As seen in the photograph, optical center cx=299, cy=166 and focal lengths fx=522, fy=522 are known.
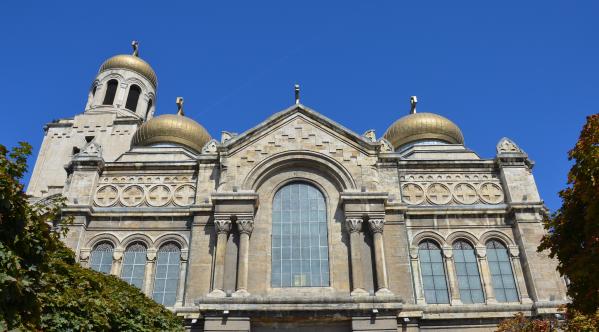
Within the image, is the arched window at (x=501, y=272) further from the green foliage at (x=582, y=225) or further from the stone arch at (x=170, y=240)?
the stone arch at (x=170, y=240)

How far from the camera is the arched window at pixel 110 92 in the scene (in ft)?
129

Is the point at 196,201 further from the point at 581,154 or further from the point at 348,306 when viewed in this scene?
the point at 581,154

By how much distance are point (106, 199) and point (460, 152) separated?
17587 millimetres

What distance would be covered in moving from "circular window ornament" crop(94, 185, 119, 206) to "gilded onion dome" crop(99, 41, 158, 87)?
1955cm

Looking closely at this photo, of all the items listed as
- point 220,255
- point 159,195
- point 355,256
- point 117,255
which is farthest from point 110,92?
point 355,256

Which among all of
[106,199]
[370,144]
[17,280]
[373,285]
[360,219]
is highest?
[370,144]

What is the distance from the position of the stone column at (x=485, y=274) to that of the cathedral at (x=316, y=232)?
0.06 m

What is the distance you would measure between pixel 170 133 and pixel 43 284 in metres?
21.1

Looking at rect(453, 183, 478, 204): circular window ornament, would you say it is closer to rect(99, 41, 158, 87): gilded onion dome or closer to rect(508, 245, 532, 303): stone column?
rect(508, 245, 532, 303): stone column

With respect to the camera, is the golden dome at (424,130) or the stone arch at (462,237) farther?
the golden dome at (424,130)

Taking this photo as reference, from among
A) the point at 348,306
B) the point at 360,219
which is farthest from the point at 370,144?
the point at 348,306

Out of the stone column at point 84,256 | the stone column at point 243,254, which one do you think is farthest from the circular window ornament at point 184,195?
the stone column at point 84,256

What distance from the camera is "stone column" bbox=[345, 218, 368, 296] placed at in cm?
1985

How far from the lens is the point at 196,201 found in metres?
23.0
